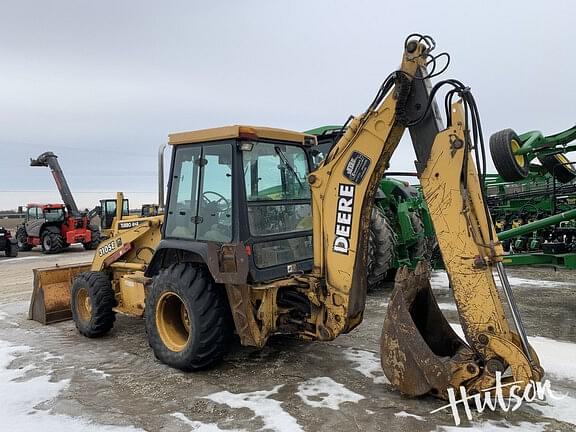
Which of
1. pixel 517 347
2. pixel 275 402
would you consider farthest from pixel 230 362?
pixel 517 347

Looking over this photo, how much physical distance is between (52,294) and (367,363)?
4.48 meters

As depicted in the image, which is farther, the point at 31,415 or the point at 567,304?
the point at 567,304

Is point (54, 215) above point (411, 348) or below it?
above

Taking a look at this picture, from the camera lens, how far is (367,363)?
4746mm

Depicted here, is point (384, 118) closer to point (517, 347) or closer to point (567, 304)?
point (517, 347)

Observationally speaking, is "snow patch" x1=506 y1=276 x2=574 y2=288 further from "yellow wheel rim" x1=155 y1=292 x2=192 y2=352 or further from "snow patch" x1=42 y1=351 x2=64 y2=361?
"snow patch" x1=42 y1=351 x2=64 y2=361

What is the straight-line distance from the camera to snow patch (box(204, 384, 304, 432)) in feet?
11.5

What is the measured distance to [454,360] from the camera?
351 centimetres

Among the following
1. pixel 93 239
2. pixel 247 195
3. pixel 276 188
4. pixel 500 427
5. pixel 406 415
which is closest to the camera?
pixel 500 427

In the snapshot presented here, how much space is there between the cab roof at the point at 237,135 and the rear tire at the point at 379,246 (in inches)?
114

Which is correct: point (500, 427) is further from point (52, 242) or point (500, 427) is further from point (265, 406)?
point (52, 242)

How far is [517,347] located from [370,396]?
1213 millimetres

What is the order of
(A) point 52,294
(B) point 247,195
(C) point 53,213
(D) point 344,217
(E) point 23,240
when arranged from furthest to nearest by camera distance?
(E) point 23,240, (C) point 53,213, (A) point 52,294, (B) point 247,195, (D) point 344,217

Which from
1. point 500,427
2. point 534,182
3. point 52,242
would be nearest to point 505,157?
point 500,427
